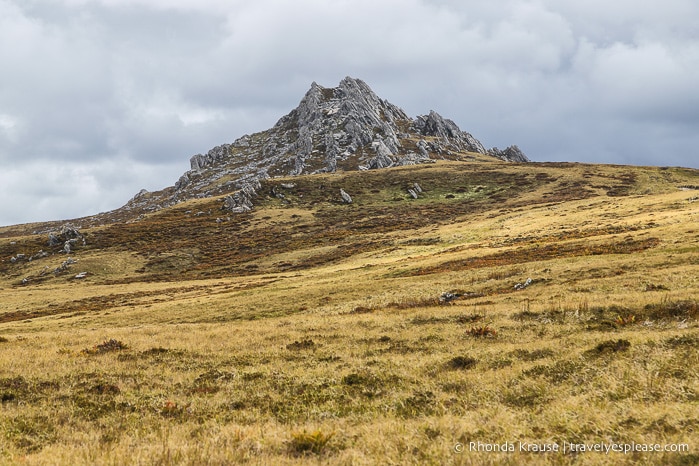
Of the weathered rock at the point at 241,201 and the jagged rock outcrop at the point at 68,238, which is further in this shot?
the weathered rock at the point at 241,201

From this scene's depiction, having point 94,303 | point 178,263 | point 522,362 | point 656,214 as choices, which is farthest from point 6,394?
point 178,263

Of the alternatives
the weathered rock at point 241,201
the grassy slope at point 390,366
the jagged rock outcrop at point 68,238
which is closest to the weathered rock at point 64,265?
the jagged rock outcrop at point 68,238

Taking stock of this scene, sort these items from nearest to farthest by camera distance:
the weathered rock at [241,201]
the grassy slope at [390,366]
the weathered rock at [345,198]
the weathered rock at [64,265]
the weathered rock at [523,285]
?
the grassy slope at [390,366] → the weathered rock at [523,285] → the weathered rock at [64,265] → the weathered rock at [241,201] → the weathered rock at [345,198]

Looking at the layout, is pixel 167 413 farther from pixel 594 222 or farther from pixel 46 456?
pixel 594 222

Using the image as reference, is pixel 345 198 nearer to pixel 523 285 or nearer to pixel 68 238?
pixel 68 238

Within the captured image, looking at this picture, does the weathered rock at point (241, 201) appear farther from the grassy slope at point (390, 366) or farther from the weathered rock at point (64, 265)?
the grassy slope at point (390, 366)

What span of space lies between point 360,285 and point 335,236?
57.6 m

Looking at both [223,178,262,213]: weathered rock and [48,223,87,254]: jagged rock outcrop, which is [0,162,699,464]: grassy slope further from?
[223,178,262,213]: weathered rock

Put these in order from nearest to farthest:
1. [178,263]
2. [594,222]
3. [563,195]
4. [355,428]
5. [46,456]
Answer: [46,456], [355,428], [594,222], [178,263], [563,195]

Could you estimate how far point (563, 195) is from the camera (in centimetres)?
11625

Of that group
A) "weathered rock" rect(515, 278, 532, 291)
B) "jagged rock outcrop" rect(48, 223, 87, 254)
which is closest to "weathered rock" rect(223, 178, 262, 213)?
"jagged rock outcrop" rect(48, 223, 87, 254)

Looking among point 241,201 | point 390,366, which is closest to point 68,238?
point 241,201

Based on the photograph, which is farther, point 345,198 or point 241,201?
point 345,198

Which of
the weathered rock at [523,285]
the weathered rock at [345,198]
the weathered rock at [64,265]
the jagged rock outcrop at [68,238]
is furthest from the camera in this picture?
the weathered rock at [345,198]
